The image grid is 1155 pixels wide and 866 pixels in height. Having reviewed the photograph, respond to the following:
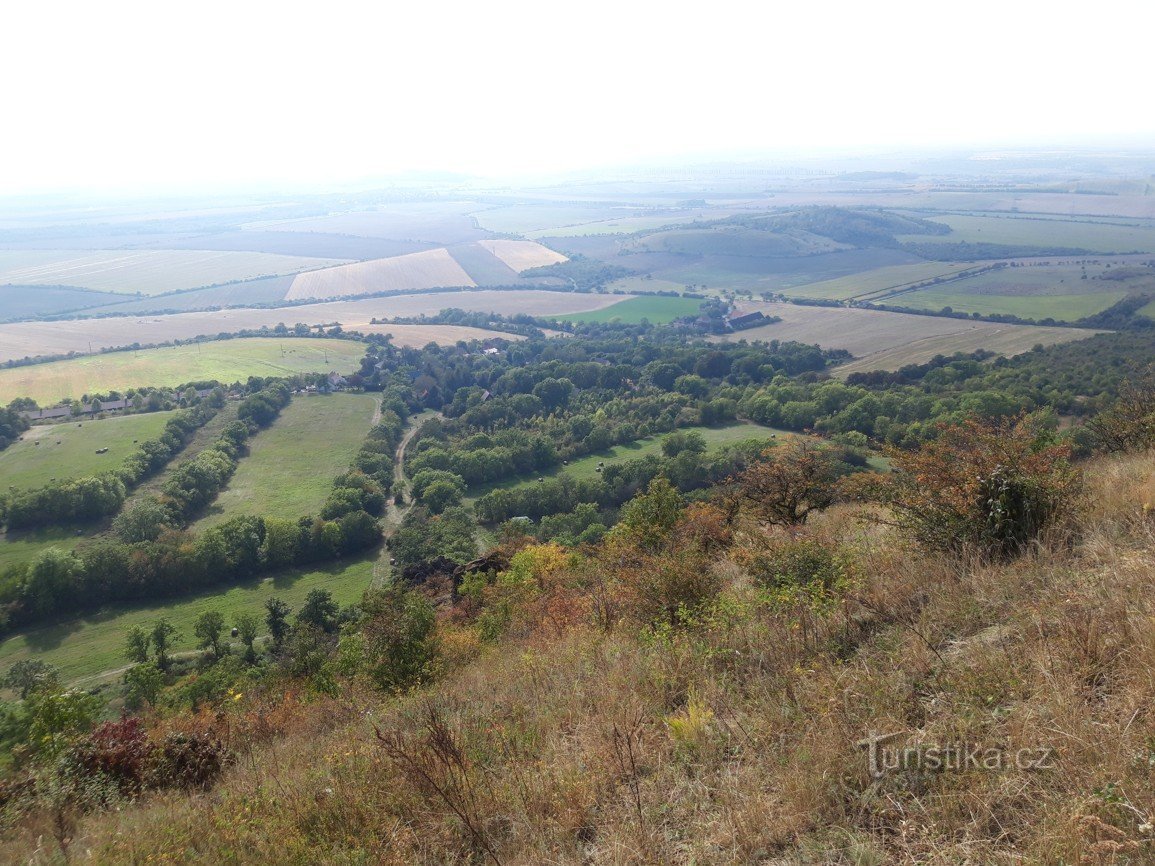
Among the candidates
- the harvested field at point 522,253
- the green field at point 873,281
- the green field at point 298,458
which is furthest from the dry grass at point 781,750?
the harvested field at point 522,253

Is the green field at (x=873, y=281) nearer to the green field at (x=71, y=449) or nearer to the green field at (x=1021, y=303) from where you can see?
the green field at (x=1021, y=303)

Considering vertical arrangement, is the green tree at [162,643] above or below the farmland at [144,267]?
below

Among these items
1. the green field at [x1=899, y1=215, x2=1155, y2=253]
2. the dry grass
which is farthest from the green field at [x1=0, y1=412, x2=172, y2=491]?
the green field at [x1=899, y1=215, x2=1155, y2=253]

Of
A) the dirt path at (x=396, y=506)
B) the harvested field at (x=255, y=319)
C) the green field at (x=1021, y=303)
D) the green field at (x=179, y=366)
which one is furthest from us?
the harvested field at (x=255, y=319)

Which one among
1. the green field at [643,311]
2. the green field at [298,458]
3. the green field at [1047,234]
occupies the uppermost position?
the green field at [1047,234]

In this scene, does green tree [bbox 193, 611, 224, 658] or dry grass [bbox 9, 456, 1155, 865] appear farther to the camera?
green tree [bbox 193, 611, 224, 658]

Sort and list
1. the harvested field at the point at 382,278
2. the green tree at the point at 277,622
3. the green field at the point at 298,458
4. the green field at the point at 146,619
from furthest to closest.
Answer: the harvested field at the point at 382,278 < the green field at the point at 298,458 < the green tree at the point at 277,622 < the green field at the point at 146,619

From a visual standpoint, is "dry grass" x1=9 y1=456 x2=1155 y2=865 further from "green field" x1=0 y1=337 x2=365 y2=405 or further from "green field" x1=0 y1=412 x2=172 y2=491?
"green field" x1=0 y1=337 x2=365 y2=405

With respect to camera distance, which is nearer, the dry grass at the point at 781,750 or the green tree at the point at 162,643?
the dry grass at the point at 781,750
